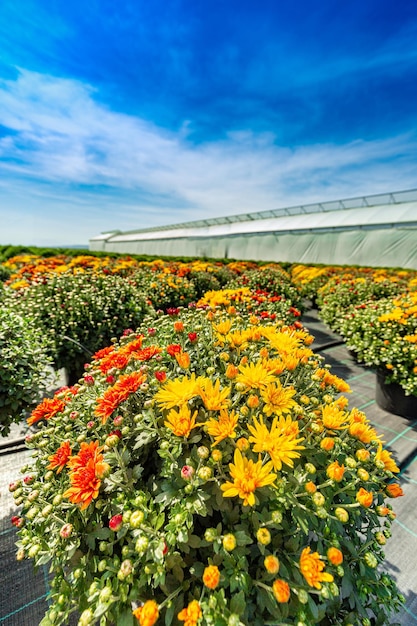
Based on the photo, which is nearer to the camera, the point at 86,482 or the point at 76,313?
the point at 86,482

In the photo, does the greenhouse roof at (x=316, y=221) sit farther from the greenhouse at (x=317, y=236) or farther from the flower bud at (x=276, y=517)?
the flower bud at (x=276, y=517)

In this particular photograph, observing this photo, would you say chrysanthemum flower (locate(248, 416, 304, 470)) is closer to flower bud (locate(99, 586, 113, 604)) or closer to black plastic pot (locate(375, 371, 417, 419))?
flower bud (locate(99, 586, 113, 604))

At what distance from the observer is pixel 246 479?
2.78 feet

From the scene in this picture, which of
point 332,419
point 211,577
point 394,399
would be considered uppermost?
point 332,419

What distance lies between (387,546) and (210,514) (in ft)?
5.48

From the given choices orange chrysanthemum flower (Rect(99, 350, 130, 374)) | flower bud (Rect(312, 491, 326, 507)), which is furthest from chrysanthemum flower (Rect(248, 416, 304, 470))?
orange chrysanthemum flower (Rect(99, 350, 130, 374))

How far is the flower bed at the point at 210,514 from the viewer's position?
2.65 feet

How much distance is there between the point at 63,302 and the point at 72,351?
2.21ft

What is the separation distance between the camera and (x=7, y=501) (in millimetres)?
1969

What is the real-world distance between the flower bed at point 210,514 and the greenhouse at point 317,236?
1685 centimetres

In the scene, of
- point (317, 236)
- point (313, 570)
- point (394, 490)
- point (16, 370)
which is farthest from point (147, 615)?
point (317, 236)

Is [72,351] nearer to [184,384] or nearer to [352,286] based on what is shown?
[184,384]

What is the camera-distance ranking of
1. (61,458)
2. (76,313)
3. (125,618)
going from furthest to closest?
(76,313)
(61,458)
(125,618)

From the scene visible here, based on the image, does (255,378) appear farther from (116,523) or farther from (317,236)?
(317,236)
